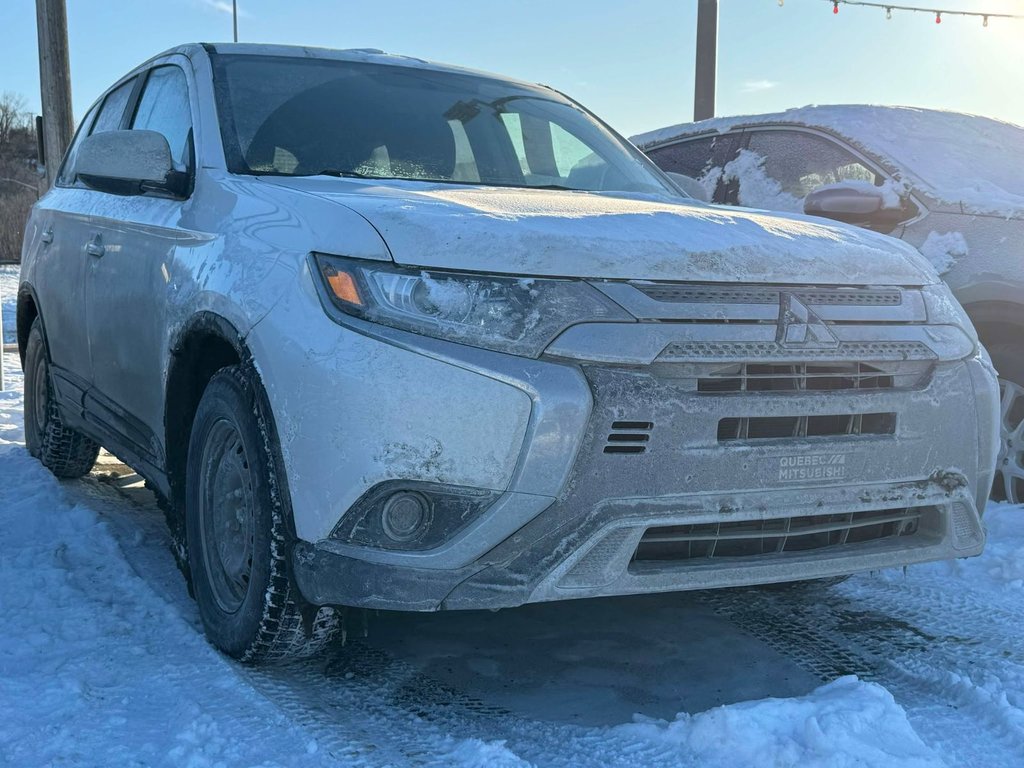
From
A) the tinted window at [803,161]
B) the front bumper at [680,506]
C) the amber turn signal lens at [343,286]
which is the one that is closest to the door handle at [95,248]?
the amber turn signal lens at [343,286]

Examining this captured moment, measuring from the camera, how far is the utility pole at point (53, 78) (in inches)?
409

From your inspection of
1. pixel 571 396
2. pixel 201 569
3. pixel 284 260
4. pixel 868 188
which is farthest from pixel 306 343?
pixel 868 188

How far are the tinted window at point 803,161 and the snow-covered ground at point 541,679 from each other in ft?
6.33

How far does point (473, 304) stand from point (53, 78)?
9452 millimetres

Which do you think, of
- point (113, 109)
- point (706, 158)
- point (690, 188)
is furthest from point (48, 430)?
point (706, 158)

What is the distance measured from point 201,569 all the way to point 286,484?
0.71 meters

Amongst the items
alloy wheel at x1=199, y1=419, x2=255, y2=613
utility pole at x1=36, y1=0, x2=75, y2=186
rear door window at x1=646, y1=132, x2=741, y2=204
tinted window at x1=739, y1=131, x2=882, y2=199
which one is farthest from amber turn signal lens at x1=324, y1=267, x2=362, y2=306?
utility pole at x1=36, y1=0, x2=75, y2=186

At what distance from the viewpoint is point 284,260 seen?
2697 mm

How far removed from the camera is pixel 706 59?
13.1 metres

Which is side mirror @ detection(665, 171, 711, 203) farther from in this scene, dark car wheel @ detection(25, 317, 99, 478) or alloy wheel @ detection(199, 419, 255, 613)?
dark car wheel @ detection(25, 317, 99, 478)

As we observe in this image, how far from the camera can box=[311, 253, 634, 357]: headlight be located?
245cm

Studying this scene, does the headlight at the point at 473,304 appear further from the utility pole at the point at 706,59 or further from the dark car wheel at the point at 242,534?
the utility pole at the point at 706,59

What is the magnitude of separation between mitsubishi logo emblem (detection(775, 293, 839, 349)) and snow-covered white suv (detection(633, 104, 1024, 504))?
1.75 metres

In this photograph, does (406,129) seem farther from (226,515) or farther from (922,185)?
(922,185)
